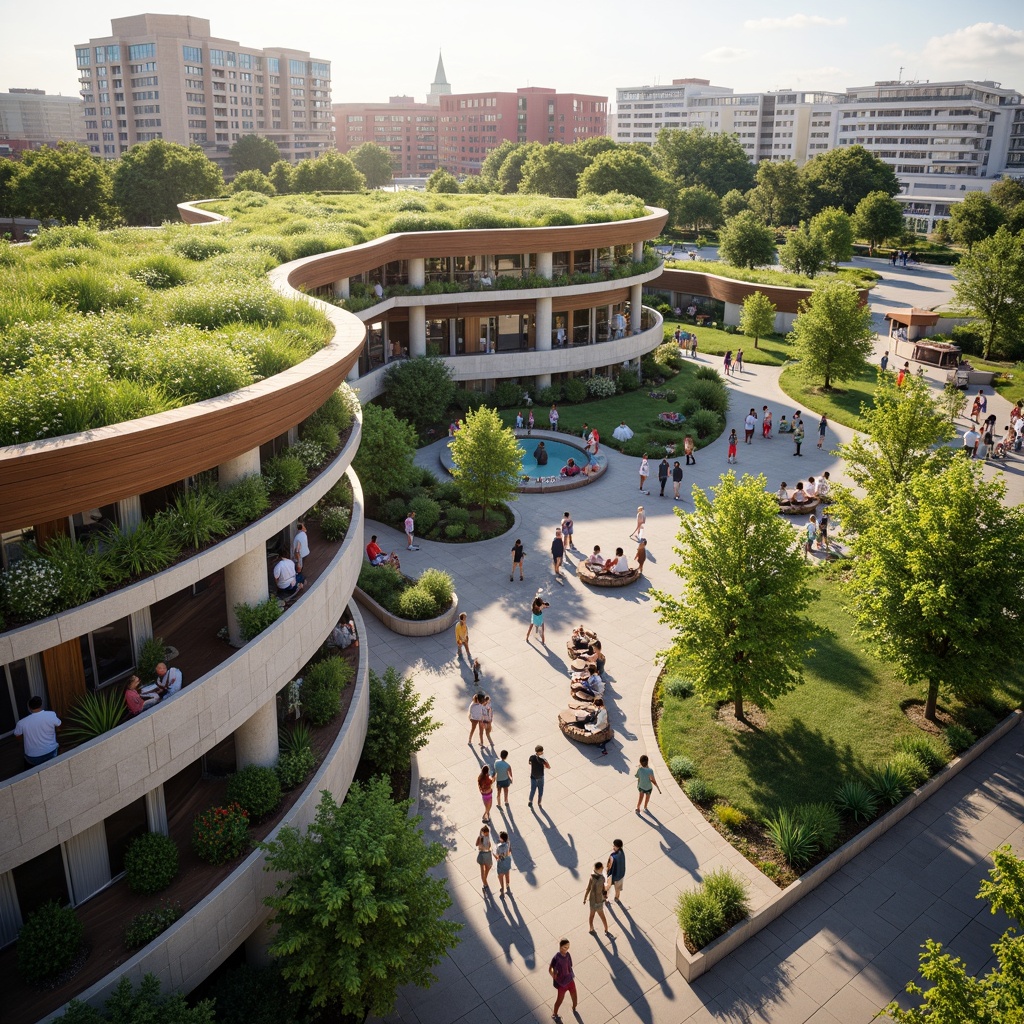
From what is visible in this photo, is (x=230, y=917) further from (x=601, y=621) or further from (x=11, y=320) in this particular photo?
(x=601, y=621)

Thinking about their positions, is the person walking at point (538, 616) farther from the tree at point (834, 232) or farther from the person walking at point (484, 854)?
the tree at point (834, 232)

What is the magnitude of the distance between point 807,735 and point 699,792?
3.68m

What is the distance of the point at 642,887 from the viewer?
50.9ft

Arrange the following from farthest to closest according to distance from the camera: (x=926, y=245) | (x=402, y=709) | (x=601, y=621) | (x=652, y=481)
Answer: (x=926, y=245) → (x=652, y=481) → (x=601, y=621) → (x=402, y=709)

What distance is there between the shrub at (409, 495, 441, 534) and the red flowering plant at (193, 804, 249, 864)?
705 inches

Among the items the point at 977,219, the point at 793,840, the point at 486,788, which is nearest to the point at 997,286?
the point at 977,219

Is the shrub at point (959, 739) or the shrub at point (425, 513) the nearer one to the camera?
the shrub at point (959, 739)

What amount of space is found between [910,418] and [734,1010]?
18.2 meters

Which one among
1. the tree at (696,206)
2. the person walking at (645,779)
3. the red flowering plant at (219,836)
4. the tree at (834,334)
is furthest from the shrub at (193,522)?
the tree at (696,206)

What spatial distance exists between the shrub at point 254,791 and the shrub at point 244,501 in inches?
154

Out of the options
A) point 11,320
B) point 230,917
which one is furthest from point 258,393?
point 230,917

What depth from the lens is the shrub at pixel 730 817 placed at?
16891 mm

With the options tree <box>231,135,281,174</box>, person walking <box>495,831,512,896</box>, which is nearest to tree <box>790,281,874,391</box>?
person walking <box>495,831,512,896</box>

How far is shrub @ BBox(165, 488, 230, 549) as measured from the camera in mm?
12031
